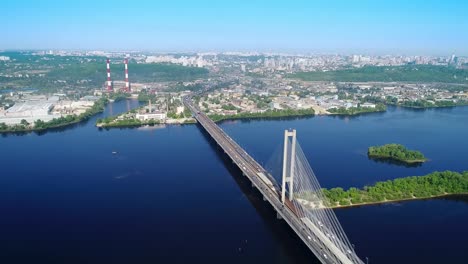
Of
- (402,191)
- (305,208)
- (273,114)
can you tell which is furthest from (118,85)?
(305,208)

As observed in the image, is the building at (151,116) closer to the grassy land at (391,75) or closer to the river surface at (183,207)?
the river surface at (183,207)

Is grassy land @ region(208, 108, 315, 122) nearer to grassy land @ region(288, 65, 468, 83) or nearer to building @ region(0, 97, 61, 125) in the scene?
building @ region(0, 97, 61, 125)

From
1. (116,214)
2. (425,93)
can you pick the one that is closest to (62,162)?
(116,214)

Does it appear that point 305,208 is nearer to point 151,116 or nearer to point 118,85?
point 151,116

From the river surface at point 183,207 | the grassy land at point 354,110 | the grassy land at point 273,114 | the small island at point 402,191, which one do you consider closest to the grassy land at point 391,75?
the grassy land at point 354,110

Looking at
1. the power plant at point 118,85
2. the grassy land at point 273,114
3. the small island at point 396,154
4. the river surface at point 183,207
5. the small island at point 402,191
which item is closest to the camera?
the river surface at point 183,207

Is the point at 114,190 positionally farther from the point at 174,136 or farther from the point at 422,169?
the point at 422,169

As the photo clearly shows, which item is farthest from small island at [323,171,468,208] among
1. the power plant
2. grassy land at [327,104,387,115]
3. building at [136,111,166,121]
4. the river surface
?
the power plant
